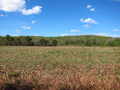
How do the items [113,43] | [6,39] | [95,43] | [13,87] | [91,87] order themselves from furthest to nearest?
[95,43], [113,43], [6,39], [13,87], [91,87]

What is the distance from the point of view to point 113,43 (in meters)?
27.3

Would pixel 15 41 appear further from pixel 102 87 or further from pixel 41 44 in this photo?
pixel 102 87

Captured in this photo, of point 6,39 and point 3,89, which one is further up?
point 6,39

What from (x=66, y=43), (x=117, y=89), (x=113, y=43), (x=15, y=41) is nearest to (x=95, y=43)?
(x=113, y=43)

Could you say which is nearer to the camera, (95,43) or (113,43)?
(113,43)

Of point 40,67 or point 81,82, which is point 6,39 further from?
point 81,82

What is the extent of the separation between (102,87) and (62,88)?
1.43 metres

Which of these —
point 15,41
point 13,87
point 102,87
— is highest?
point 15,41

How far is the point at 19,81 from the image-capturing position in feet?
13.4

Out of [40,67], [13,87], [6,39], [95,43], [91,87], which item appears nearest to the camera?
[91,87]

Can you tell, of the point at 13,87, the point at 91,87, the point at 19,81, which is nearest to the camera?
the point at 91,87

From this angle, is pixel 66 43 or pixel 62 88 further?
pixel 66 43

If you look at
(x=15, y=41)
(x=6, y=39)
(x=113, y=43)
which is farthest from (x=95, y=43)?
(x=6, y=39)

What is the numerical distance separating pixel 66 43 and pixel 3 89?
25390 millimetres
